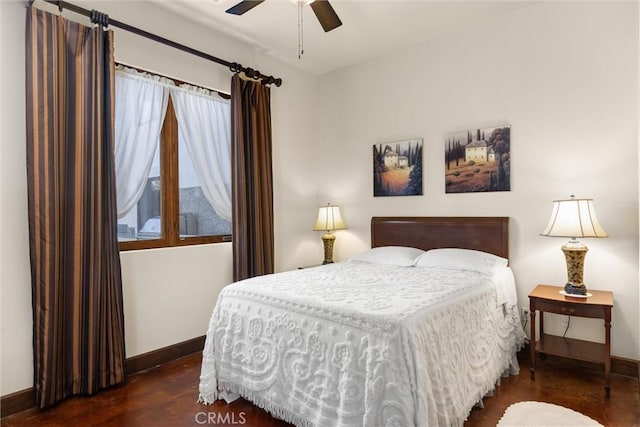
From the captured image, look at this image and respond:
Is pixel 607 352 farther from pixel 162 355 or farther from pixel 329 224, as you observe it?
pixel 162 355

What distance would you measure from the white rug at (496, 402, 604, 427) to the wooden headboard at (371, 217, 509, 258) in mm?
1283

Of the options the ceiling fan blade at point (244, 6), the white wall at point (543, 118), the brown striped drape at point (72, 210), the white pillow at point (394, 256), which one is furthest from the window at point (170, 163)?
the white wall at point (543, 118)

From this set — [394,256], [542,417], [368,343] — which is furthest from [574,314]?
[368,343]

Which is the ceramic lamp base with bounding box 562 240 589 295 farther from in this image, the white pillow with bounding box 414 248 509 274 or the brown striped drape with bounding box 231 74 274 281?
the brown striped drape with bounding box 231 74 274 281

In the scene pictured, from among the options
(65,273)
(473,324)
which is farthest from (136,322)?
(473,324)

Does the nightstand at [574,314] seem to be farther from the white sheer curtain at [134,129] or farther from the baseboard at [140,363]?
the white sheer curtain at [134,129]

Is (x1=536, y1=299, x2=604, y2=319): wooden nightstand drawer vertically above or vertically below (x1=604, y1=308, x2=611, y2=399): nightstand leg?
above

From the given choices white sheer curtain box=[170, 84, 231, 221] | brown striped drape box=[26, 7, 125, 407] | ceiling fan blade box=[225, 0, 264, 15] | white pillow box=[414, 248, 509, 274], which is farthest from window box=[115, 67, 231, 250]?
white pillow box=[414, 248, 509, 274]

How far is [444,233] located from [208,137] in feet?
7.91

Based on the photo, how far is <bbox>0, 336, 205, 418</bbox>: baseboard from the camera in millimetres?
2297

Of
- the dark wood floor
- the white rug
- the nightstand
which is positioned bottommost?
the dark wood floor

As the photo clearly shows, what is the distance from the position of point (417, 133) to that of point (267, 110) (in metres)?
1.56

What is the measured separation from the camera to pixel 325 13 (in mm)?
2457

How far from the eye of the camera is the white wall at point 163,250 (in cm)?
233
